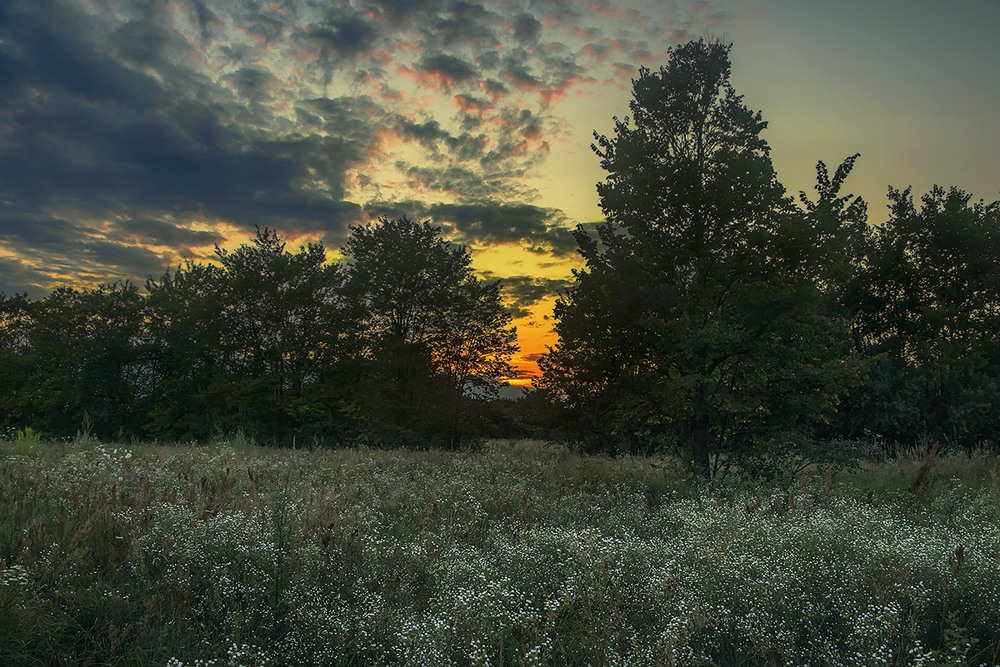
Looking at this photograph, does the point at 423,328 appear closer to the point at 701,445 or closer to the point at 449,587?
the point at 701,445

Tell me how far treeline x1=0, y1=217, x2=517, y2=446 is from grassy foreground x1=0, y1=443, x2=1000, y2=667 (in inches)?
843

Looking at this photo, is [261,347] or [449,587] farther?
[261,347]

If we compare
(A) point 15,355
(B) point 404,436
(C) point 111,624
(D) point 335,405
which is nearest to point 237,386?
(D) point 335,405

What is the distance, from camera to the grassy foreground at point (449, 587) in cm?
346

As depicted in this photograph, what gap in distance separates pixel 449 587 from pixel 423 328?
26.8 m

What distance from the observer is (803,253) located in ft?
38.5

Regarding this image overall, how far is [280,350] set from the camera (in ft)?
110

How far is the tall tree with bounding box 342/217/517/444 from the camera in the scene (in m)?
29.1

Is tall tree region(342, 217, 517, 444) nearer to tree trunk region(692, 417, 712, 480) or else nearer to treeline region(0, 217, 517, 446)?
treeline region(0, 217, 517, 446)

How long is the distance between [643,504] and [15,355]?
56867mm

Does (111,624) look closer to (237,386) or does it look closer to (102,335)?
(237,386)

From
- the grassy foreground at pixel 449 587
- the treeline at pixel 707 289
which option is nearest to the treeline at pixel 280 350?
the treeline at pixel 707 289

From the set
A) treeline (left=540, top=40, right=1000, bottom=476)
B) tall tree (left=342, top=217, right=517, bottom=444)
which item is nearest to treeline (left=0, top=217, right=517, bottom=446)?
tall tree (left=342, top=217, right=517, bottom=444)

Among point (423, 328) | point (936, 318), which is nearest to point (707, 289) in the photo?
point (423, 328)
